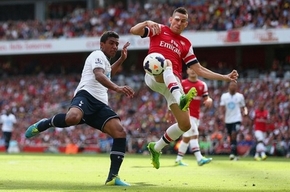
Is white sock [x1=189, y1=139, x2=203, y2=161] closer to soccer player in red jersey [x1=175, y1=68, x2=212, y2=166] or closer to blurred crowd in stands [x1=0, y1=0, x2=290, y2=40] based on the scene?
soccer player in red jersey [x1=175, y1=68, x2=212, y2=166]

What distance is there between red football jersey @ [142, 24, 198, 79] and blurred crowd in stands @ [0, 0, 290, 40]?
73.7 feet

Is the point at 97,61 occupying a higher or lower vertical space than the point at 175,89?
higher

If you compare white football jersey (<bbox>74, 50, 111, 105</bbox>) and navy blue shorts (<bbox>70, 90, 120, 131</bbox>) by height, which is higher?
white football jersey (<bbox>74, 50, 111, 105</bbox>)

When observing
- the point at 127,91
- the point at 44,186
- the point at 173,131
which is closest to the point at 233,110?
the point at 173,131

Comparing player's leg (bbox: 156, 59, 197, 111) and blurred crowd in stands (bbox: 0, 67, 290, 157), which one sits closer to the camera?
player's leg (bbox: 156, 59, 197, 111)

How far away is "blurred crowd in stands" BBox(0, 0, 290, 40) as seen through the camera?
35969mm

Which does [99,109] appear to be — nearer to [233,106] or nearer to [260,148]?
[233,106]

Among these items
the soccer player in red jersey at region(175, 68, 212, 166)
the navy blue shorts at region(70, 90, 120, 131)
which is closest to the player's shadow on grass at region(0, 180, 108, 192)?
the navy blue shorts at region(70, 90, 120, 131)

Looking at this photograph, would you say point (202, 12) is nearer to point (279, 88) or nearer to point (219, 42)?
point (219, 42)

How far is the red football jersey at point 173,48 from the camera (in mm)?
13336

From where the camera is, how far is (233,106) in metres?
22.7

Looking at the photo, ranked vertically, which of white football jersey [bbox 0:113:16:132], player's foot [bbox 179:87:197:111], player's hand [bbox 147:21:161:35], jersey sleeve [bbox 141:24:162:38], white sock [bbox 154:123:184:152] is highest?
player's hand [bbox 147:21:161:35]

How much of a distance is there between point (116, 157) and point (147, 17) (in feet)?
98.7

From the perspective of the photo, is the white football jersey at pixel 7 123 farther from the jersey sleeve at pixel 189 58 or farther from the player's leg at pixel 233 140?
the jersey sleeve at pixel 189 58
